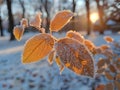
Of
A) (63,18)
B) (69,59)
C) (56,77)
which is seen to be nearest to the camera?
(69,59)

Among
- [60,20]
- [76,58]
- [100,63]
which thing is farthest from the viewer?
[100,63]

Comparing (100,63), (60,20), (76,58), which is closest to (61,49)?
(76,58)

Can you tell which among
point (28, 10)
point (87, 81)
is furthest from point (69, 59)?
point (28, 10)

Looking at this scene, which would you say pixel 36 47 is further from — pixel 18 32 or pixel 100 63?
pixel 100 63

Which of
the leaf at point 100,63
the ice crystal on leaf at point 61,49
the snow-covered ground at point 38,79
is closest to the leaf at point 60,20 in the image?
the ice crystal on leaf at point 61,49

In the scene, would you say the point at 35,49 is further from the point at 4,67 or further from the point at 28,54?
the point at 4,67

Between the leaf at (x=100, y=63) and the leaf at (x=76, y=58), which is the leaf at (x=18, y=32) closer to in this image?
the leaf at (x=76, y=58)
